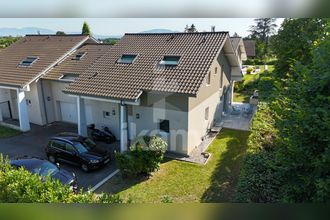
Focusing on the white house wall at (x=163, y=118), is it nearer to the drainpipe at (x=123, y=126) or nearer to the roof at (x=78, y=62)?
the drainpipe at (x=123, y=126)

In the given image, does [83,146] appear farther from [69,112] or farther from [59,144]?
[69,112]

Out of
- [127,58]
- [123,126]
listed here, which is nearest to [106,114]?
[123,126]

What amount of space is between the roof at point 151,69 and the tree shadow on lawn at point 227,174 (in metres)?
3.45

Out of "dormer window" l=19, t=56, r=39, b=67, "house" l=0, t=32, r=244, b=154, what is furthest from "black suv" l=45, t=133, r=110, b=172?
"dormer window" l=19, t=56, r=39, b=67

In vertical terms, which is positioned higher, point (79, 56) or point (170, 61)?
point (170, 61)

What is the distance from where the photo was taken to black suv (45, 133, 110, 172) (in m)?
11.0

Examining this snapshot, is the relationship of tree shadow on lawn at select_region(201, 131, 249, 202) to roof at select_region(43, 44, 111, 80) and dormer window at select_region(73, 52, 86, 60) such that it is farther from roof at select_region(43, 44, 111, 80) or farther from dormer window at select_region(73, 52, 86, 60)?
dormer window at select_region(73, 52, 86, 60)

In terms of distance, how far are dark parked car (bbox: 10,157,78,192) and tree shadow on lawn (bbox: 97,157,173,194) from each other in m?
1.13

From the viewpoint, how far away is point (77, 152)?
439 inches

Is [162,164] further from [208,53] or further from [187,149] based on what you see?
[208,53]

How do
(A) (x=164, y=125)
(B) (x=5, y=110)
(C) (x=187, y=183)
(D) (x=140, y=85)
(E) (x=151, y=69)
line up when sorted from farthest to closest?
(B) (x=5, y=110) < (E) (x=151, y=69) < (A) (x=164, y=125) < (D) (x=140, y=85) < (C) (x=187, y=183)

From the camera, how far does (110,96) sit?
39.8ft

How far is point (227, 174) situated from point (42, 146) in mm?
9623

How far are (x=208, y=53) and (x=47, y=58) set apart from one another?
10.8 metres
